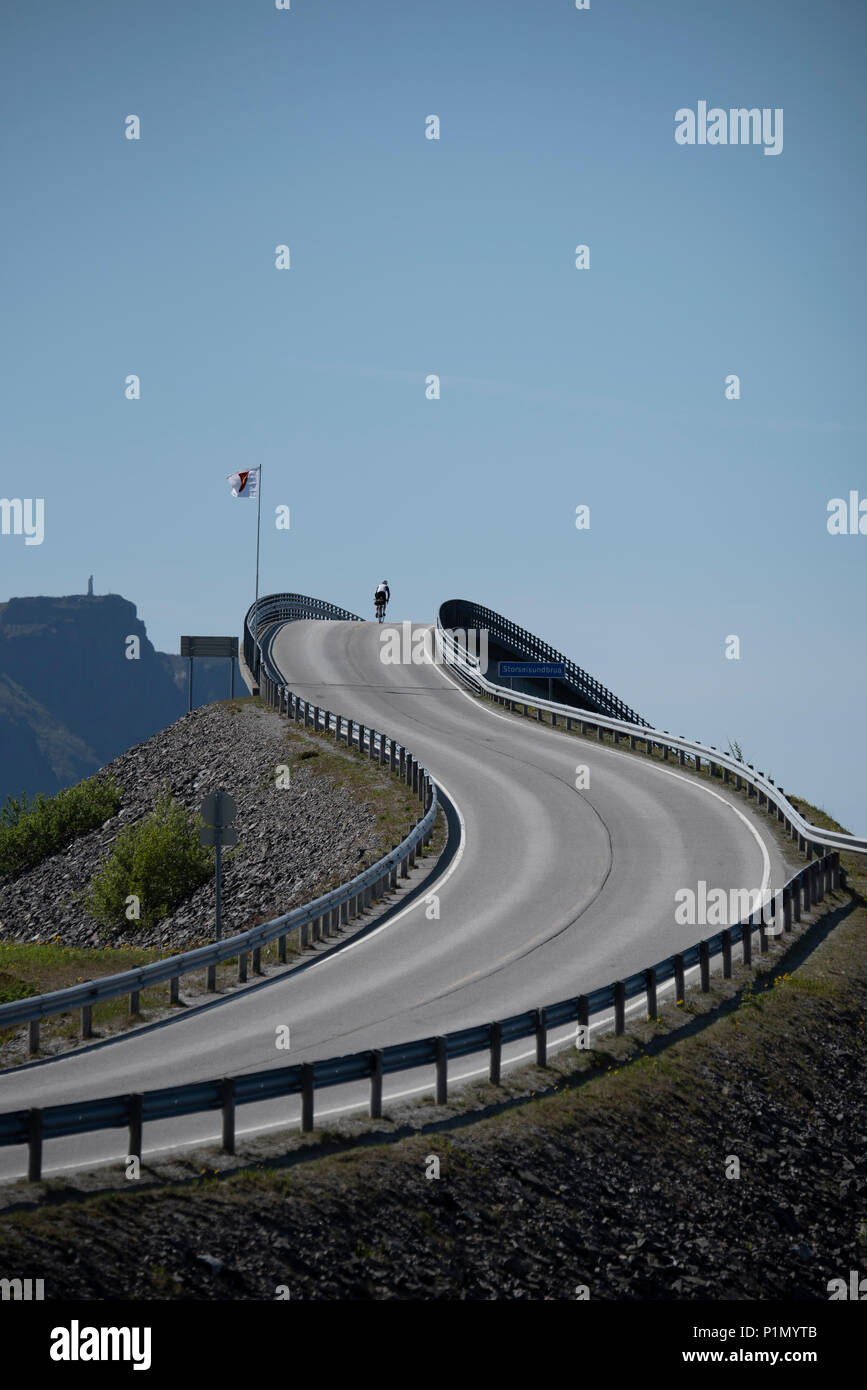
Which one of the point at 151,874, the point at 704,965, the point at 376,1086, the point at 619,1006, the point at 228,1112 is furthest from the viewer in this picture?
the point at 151,874

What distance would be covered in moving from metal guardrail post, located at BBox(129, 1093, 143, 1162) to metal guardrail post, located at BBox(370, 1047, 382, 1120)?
109 inches

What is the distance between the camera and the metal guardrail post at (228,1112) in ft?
40.9

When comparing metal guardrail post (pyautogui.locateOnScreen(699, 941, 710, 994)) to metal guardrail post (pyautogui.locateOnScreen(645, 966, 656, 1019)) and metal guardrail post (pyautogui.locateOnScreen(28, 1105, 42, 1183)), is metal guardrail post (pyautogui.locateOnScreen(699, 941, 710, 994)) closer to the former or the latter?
metal guardrail post (pyautogui.locateOnScreen(645, 966, 656, 1019))

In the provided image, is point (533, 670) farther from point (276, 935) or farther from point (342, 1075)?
point (342, 1075)

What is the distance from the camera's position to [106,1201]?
11102mm

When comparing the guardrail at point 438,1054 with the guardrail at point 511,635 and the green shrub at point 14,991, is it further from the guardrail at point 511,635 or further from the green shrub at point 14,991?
the guardrail at point 511,635

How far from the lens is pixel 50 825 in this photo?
152 feet

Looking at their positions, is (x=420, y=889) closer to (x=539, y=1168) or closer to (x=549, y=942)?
(x=549, y=942)

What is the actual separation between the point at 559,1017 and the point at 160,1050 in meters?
5.16

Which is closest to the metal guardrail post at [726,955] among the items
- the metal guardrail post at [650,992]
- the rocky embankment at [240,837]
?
the metal guardrail post at [650,992]

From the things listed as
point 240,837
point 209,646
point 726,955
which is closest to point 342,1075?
point 726,955

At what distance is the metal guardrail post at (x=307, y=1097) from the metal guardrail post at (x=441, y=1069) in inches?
70.8

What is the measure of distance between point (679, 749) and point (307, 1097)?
99.6ft
